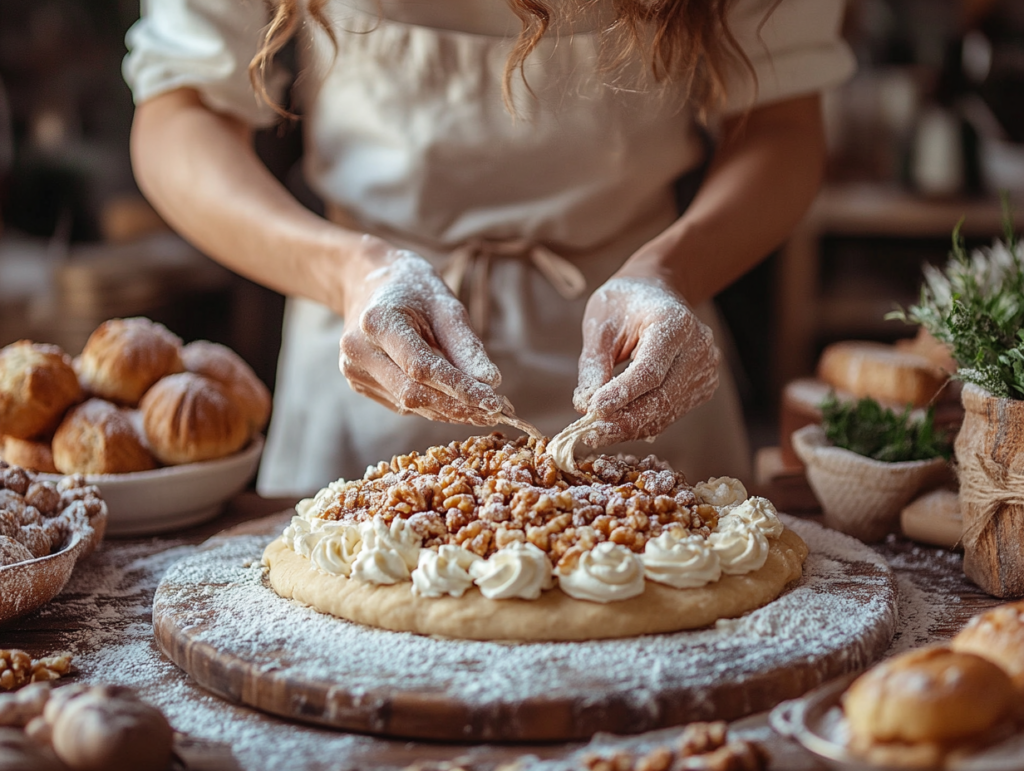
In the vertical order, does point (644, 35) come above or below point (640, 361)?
above

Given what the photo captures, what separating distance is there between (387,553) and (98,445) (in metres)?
0.66

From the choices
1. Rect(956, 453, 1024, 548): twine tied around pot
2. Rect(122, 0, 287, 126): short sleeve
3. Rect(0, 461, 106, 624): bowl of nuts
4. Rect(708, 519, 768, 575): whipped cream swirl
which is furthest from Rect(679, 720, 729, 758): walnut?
Rect(122, 0, 287, 126): short sleeve

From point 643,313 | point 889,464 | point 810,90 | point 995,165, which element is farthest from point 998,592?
point 995,165

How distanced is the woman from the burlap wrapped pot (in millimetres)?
370

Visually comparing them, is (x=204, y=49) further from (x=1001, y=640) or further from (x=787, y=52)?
(x=1001, y=640)

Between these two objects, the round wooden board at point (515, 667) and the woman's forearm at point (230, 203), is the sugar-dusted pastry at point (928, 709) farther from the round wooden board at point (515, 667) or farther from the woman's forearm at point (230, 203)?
the woman's forearm at point (230, 203)

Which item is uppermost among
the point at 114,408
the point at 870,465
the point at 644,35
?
the point at 644,35

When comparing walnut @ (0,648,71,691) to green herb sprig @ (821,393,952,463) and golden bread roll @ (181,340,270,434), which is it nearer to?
golden bread roll @ (181,340,270,434)

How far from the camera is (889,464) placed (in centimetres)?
147

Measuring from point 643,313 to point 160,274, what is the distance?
3085mm

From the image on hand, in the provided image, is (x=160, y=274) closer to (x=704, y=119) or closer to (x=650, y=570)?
(x=704, y=119)

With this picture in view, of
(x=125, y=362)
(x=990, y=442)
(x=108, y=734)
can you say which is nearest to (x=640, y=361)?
(x=990, y=442)

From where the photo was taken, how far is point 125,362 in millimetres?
1639

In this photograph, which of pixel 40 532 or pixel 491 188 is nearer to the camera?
pixel 40 532
